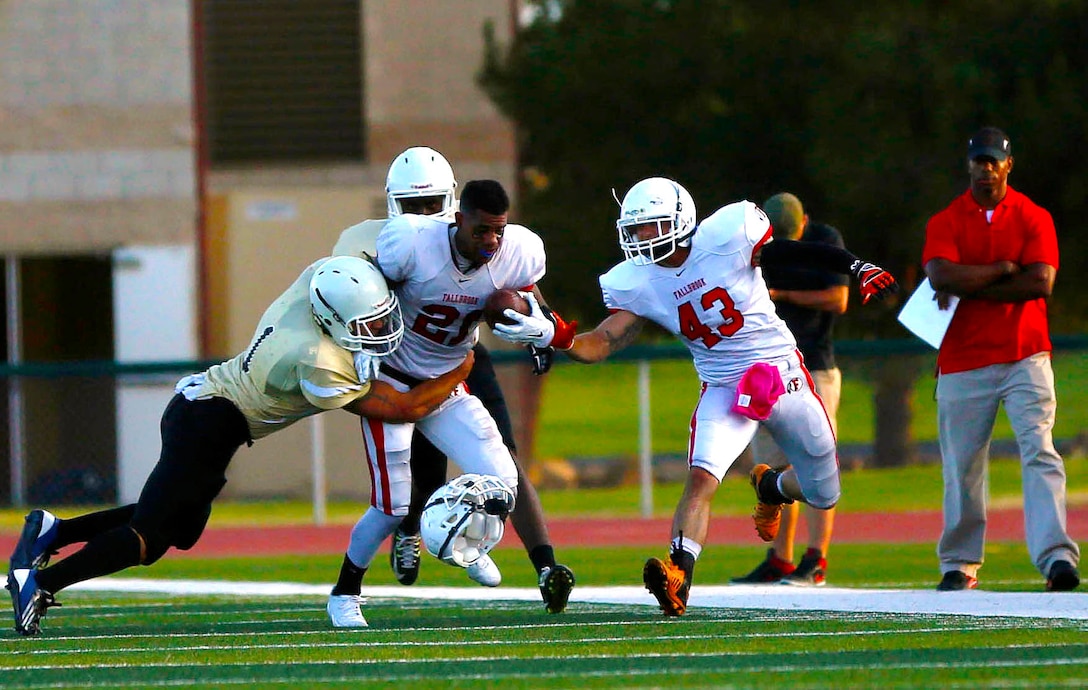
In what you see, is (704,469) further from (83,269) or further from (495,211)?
(83,269)

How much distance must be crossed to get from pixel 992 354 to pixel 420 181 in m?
2.71

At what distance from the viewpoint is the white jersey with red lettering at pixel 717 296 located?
274 inches

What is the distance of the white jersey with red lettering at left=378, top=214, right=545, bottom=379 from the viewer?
22.2 ft

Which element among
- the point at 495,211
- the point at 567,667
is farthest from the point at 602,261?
the point at 567,667

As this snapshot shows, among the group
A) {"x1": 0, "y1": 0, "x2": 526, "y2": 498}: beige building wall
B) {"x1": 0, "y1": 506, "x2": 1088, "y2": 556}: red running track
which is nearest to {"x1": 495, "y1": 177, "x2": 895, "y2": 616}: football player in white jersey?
{"x1": 0, "y1": 506, "x2": 1088, "y2": 556}: red running track

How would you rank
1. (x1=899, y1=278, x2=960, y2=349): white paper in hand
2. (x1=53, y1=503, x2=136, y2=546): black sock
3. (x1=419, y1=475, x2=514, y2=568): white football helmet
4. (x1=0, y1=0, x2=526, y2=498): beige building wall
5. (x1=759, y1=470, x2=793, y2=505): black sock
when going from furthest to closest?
1. (x1=0, y1=0, x2=526, y2=498): beige building wall
2. (x1=899, y1=278, x2=960, y2=349): white paper in hand
3. (x1=759, y1=470, x2=793, y2=505): black sock
4. (x1=53, y1=503, x2=136, y2=546): black sock
5. (x1=419, y1=475, x2=514, y2=568): white football helmet

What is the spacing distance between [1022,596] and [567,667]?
2.79 meters

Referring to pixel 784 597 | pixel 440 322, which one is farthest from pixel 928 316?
pixel 440 322

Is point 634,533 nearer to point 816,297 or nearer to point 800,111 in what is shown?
point 816,297

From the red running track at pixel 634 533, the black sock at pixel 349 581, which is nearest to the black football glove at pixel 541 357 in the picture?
the black sock at pixel 349 581

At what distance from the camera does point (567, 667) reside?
17.5 feet

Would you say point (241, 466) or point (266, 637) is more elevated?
point (266, 637)

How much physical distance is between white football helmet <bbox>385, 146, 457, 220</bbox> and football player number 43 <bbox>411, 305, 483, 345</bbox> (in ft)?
1.63

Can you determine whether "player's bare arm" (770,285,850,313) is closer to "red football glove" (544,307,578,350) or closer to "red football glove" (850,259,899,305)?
"red football glove" (850,259,899,305)
